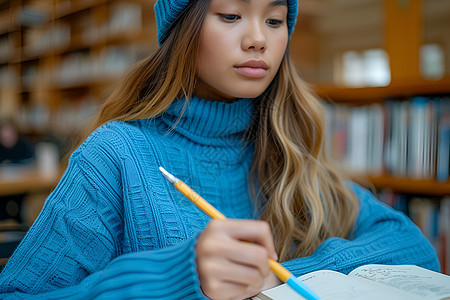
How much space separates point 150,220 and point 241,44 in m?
0.38

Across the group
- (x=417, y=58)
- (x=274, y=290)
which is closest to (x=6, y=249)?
(x=274, y=290)

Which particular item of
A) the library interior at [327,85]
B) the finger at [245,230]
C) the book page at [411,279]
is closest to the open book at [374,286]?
the book page at [411,279]

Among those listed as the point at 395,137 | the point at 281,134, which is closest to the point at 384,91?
the point at 395,137

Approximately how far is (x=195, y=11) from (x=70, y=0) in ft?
13.5

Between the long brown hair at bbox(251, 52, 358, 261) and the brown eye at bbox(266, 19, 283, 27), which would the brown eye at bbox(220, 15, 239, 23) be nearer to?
the brown eye at bbox(266, 19, 283, 27)

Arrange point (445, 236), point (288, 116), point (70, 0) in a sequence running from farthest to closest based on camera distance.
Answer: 1. point (70, 0)
2. point (445, 236)
3. point (288, 116)

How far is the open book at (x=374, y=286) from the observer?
1.84 feet

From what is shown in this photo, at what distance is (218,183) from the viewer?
90 cm

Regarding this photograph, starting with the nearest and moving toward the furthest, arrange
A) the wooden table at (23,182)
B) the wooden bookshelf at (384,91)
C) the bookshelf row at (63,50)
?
the wooden bookshelf at (384,91) → the wooden table at (23,182) → the bookshelf row at (63,50)

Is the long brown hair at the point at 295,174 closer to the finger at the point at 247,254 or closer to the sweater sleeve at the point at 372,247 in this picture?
the sweater sleeve at the point at 372,247

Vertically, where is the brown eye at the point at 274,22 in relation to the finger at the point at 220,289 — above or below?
above

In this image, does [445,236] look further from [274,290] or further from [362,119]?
[274,290]

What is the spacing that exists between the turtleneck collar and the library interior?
0.72 feet

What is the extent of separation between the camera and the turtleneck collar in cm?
86
